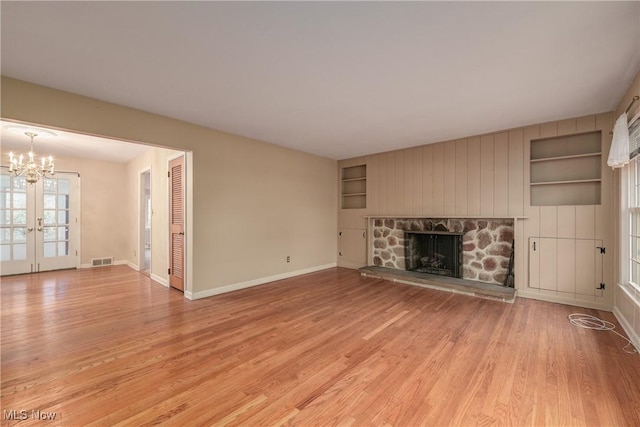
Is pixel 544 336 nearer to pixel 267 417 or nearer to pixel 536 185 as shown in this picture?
pixel 536 185

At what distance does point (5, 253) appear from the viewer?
523 cm

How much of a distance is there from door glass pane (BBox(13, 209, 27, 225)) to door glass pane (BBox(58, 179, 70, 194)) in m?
0.72

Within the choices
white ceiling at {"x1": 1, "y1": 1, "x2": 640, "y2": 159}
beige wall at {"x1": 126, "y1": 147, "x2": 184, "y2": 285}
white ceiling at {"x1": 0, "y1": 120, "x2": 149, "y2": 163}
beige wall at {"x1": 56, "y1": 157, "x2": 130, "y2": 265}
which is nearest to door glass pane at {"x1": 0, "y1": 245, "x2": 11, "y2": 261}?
beige wall at {"x1": 56, "y1": 157, "x2": 130, "y2": 265}

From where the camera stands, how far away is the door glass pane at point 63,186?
594 cm

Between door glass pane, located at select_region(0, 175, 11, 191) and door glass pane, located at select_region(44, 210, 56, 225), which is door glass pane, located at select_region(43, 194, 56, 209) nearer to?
door glass pane, located at select_region(44, 210, 56, 225)

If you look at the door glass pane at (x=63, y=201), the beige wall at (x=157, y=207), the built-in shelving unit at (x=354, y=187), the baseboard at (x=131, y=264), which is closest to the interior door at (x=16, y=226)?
the door glass pane at (x=63, y=201)

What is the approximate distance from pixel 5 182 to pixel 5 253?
1419 mm

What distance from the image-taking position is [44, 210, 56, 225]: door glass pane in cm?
575

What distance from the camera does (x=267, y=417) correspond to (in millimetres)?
1601

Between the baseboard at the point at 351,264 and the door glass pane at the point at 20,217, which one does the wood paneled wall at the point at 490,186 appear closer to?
the baseboard at the point at 351,264

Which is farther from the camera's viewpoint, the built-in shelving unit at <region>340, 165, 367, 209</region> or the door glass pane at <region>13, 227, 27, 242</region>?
the built-in shelving unit at <region>340, 165, 367, 209</region>

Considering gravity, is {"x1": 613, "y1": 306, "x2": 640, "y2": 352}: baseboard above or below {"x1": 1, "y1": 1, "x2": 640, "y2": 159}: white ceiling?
below

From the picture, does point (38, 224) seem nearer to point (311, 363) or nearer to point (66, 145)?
point (66, 145)

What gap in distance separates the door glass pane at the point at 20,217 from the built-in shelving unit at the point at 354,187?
267 inches
